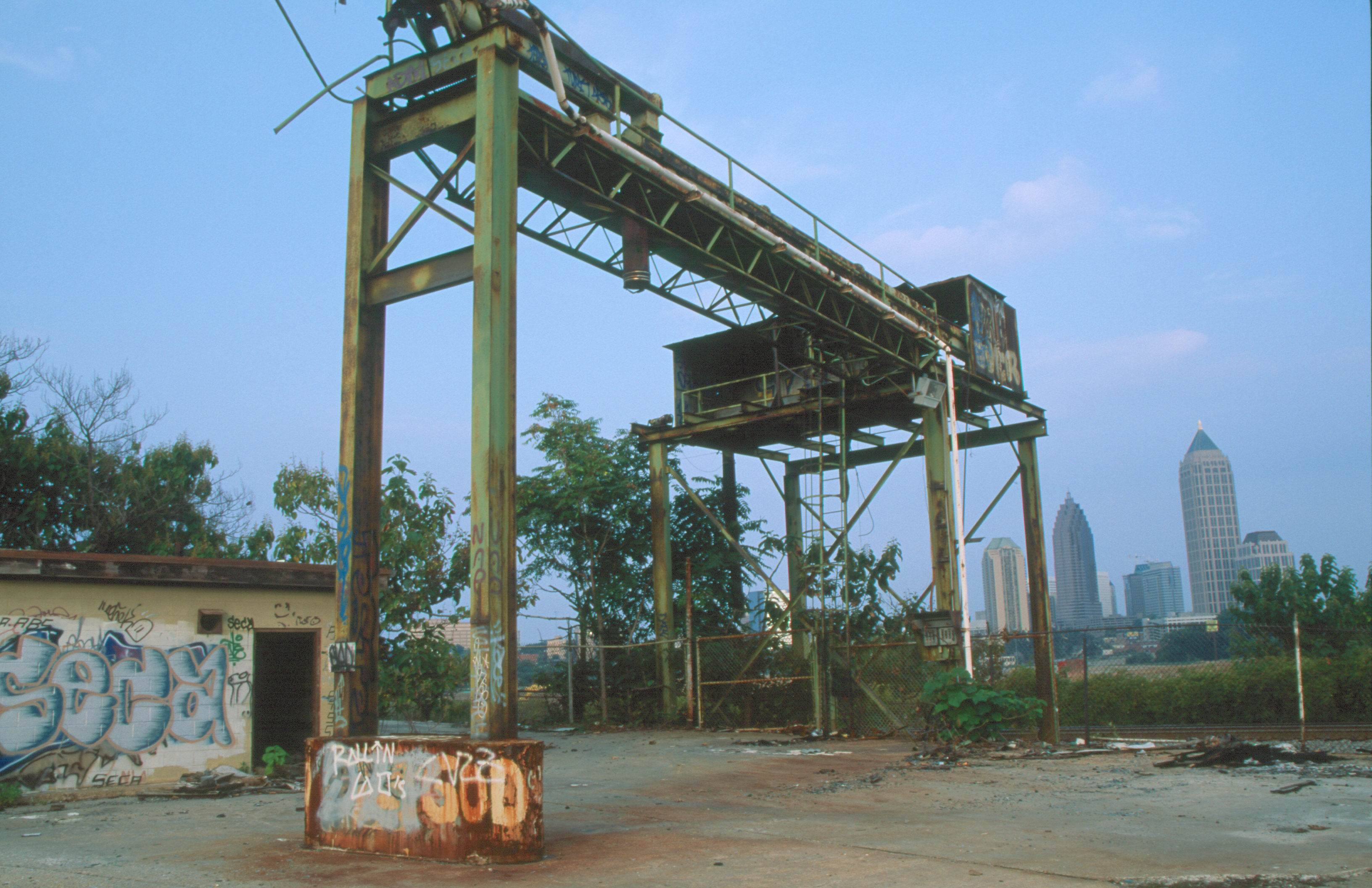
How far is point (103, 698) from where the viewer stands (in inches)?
483

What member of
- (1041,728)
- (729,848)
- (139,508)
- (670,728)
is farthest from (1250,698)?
(139,508)

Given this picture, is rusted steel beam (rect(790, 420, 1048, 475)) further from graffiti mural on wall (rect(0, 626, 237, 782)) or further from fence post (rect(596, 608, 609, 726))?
graffiti mural on wall (rect(0, 626, 237, 782))

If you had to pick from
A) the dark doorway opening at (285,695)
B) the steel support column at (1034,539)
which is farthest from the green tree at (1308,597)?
the dark doorway opening at (285,695)

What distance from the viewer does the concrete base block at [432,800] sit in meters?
6.94

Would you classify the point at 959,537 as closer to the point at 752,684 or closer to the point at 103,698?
the point at 752,684

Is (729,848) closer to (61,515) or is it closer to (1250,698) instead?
(1250,698)

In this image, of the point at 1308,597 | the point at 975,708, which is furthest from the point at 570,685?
the point at 1308,597

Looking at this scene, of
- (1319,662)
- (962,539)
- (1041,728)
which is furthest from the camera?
(1319,662)

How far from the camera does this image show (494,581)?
760 centimetres

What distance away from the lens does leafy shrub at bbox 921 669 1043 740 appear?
15.0 m

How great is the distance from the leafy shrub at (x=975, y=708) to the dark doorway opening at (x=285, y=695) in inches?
393

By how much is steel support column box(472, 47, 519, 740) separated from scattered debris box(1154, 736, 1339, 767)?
367 inches

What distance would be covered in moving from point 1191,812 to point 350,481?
8113 millimetres

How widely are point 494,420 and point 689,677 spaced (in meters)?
14.8
